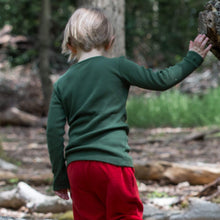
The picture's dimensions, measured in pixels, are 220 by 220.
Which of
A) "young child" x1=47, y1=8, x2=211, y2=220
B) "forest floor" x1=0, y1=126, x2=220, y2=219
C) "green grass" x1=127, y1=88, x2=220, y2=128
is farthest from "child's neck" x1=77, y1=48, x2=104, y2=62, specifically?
"green grass" x1=127, y1=88, x2=220, y2=128

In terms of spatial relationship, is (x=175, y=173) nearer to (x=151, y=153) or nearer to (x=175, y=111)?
(x=151, y=153)

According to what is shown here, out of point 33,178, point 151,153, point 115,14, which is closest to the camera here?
point 33,178

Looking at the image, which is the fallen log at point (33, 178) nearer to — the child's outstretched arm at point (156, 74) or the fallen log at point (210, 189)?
the fallen log at point (210, 189)

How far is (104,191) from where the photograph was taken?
6.19 feet

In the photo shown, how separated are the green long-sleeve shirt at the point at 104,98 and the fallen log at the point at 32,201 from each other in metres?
1.51

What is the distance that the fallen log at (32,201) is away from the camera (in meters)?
3.38

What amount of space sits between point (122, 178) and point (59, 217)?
59.1 inches

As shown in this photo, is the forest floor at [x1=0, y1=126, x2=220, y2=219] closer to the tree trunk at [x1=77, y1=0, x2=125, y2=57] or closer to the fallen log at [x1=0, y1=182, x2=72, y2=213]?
the fallen log at [x1=0, y1=182, x2=72, y2=213]

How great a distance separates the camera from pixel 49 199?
11.2 feet

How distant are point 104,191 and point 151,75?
2.00 feet

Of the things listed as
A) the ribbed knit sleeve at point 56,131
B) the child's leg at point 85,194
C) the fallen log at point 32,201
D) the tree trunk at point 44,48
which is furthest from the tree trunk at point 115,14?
the tree trunk at point 44,48

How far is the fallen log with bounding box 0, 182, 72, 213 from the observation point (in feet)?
11.1

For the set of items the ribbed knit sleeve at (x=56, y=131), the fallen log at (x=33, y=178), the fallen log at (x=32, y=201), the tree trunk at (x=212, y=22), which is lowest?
the fallen log at (x=33, y=178)

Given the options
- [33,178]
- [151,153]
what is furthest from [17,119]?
[33,178]
